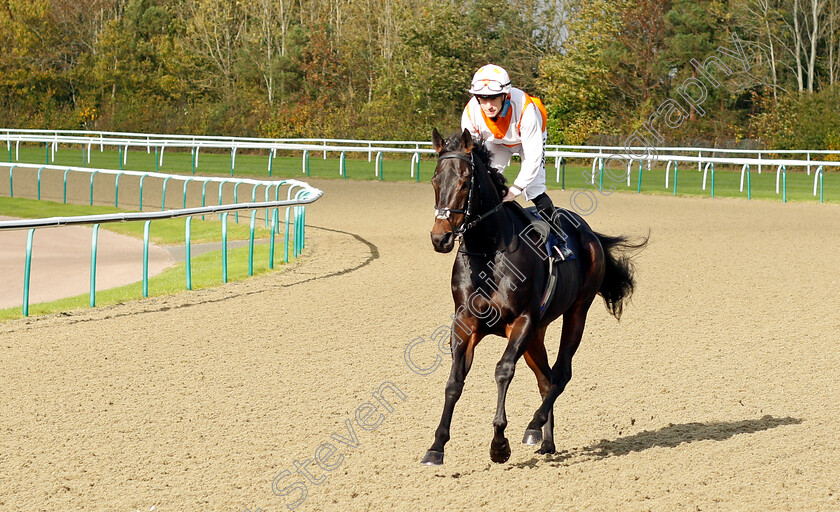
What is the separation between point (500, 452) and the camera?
5.00 metres

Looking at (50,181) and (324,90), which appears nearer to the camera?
(50,181)

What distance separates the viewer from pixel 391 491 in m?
4.73

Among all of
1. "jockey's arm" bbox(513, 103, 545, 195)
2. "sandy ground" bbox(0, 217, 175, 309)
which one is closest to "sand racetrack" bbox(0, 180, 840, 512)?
"jockey's arm" bbox(513, 103, 545, 195)

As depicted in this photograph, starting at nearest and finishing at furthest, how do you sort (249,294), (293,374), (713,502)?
(713,502), (293,374), (249,294)

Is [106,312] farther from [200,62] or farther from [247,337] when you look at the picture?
[200,62]

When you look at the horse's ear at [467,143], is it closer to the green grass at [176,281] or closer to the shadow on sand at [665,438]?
the shadow on sand at [665,438]

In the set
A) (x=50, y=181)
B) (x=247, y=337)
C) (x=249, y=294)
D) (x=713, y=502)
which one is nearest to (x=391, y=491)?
(x=713, y=502)

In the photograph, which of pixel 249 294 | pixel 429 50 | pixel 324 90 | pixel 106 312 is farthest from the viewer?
pixel 324 90

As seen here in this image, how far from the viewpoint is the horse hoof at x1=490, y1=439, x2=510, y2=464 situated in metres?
4.99

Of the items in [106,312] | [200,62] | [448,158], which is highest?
[200,62]

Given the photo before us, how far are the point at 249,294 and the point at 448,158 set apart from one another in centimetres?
649

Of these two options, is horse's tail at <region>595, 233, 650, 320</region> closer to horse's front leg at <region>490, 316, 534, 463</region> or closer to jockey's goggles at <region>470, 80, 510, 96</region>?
Answer: horse's front leg at <region>490, 316, 534, 463</region>

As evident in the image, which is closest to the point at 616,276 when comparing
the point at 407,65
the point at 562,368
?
the point at 562,368

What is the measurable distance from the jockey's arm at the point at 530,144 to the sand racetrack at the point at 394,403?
1.40 m
